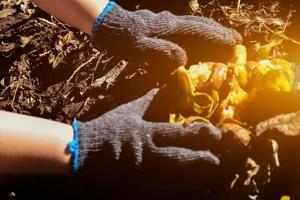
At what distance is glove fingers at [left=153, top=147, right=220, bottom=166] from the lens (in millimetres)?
1872

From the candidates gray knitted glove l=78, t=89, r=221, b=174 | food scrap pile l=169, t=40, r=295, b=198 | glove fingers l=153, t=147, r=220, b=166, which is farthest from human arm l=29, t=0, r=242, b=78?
glove fingers l=153, t=147, r=220, b=166

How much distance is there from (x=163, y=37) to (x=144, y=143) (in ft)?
2.00

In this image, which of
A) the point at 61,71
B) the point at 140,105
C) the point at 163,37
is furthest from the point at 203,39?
the point at 61,71

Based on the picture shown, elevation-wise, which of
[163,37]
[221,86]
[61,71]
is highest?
[163,37]

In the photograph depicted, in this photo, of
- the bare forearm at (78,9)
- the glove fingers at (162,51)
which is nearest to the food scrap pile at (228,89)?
the glove fingers at (162,51)

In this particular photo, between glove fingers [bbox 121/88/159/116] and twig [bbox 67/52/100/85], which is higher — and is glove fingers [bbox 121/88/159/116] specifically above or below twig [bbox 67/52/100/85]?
above

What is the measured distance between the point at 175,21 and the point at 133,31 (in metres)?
0.22

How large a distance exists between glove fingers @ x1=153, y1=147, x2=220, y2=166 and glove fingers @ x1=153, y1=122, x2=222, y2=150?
5 centimetres

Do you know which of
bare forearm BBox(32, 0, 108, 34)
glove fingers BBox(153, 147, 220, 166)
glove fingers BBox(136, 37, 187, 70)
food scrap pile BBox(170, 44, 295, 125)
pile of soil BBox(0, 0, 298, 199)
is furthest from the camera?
pile of soil BBox(0, 0, 298, 199)

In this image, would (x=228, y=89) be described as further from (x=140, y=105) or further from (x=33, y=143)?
(x=33, y=143)

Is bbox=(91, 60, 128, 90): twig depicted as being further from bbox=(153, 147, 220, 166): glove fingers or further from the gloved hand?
bbox=(153, 147, 220, 166): glove fingers

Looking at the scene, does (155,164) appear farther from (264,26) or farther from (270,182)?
(264,26)

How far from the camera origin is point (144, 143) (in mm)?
1910

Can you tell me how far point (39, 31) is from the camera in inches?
112
